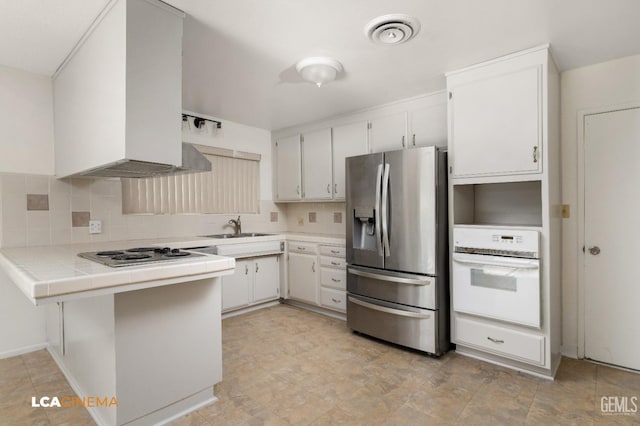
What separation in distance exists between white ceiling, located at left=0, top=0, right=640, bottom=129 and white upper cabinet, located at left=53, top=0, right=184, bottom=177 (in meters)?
0.15

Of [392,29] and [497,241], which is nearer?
[392,29]

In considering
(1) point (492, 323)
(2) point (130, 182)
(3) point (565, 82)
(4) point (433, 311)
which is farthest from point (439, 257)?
(2) point (130, 182)

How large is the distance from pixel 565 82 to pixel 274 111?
2.69 m

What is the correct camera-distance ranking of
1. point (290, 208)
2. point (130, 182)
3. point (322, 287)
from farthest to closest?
point (290, 208)
point (322, 287)
point (130, 182)

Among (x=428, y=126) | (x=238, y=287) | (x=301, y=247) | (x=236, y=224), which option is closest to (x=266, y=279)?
(x=238, y=287)

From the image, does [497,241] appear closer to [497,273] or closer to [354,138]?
[497,273]

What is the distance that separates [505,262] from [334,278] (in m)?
1.71

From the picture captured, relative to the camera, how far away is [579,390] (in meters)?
2.11

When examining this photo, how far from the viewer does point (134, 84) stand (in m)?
1.67

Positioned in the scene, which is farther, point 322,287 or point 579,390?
point 322,287

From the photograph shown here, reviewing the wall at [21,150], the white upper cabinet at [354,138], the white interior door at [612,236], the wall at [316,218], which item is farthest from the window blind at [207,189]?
the white interior door at [612,236]

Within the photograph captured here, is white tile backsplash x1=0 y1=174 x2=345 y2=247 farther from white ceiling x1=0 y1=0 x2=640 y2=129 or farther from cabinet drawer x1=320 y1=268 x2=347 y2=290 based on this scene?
white ceiling x1=0 y1=0 x2=640 y2=129

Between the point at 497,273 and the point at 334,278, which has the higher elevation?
the point at 497,273

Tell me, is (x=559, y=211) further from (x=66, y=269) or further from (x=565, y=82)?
(x=66, y=269)
